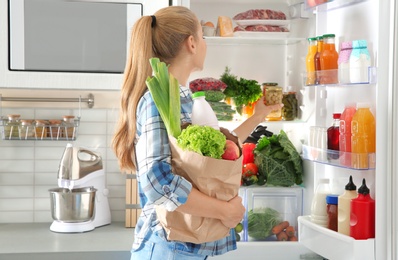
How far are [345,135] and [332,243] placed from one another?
385 millimetres

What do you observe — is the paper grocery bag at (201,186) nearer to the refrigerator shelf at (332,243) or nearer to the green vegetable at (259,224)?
the refrigerator shelf at (332,243)

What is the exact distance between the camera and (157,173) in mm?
1781

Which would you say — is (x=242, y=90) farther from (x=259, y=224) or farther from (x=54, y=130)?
(x=54, y=130)

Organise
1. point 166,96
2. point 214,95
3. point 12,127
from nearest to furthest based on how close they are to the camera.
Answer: point 166,96
point 214,95
point 12,127

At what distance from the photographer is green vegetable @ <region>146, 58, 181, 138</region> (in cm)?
179

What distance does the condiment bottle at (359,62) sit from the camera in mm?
2232

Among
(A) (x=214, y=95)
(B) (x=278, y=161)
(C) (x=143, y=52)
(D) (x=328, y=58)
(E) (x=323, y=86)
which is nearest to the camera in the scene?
(C) (x=143, y=52)

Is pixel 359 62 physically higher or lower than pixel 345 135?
higher

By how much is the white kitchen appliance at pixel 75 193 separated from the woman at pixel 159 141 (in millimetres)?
1149

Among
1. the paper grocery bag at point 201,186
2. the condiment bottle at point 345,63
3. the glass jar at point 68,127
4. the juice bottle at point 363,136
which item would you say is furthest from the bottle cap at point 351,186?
the glass jar at point 68,127

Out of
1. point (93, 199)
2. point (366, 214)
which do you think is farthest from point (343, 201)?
point (93, 199)

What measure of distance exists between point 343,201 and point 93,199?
140 centimetres

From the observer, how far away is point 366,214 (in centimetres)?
223

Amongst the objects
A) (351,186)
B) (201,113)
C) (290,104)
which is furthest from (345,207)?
(290,104)
